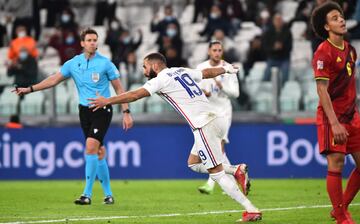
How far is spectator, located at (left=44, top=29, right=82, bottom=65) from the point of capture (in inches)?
867

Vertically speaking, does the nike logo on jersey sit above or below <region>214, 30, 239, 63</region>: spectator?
below

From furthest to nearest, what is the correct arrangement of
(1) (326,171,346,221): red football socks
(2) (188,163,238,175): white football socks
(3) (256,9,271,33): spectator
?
(3) (256,9,271,33): spectator
(2) (188,163,238,175): white football socks
(1) (326,171,346,221): red football socks

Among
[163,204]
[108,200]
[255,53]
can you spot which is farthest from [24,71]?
[163,204]

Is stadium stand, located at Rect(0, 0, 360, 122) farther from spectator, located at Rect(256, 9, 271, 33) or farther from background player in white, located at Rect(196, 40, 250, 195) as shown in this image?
background player in white, located at Rect(196, 40, 250, 195)

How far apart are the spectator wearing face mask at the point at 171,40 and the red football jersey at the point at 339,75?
11986 millimetres

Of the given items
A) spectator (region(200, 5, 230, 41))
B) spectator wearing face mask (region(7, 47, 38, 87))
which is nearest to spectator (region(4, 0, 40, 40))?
spectator wearing face mask (region(7, 47, 38, 87))

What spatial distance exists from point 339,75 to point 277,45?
10.9 m

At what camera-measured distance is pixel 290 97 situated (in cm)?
1878

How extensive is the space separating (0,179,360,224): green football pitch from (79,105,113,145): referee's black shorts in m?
0.96

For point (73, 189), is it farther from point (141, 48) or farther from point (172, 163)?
point (141, 48)

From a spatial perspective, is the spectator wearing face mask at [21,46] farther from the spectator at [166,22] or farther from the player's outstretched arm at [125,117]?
the player's outstretched arm at [125,117]

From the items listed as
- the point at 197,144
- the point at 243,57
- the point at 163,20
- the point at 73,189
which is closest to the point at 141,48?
the point at 163,20

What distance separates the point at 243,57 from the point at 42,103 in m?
4.64

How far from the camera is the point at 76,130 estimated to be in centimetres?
1947
